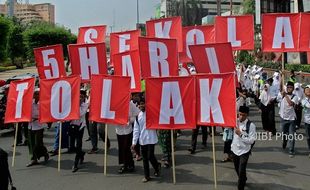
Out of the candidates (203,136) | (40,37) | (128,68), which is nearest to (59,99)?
(128,68)

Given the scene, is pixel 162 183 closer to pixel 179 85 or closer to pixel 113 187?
pixel 113 187

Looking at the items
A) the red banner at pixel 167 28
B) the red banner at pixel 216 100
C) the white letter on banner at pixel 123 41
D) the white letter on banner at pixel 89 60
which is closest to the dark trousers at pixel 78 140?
the white letter on banner at pixel 89 60

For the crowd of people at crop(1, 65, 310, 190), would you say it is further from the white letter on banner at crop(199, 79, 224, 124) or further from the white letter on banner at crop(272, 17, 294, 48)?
the white letter on banner at crop(272, 17, 294, 48)

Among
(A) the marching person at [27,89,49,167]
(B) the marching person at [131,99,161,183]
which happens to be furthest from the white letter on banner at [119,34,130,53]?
(B) the marching person at [131,99,161,183]

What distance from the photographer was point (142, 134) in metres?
9.06

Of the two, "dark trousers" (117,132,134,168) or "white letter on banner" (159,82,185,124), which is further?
"dark trousers" (117,132,134,168)

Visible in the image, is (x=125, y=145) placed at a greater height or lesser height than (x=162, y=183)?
greater

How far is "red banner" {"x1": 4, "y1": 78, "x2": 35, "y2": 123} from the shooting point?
10773mm

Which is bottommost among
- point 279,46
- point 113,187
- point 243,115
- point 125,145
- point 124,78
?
point 113,187

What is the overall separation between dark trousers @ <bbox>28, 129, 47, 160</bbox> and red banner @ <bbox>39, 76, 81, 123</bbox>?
1.41 ft

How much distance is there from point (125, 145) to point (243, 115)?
2.89 meters

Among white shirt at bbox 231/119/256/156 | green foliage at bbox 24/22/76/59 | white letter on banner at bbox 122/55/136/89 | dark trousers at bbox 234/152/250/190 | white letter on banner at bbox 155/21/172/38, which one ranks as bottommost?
dark trousers at bbox 234/152/250/190

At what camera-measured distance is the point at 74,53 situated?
40.4ft

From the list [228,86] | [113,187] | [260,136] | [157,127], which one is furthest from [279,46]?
[113,187]
